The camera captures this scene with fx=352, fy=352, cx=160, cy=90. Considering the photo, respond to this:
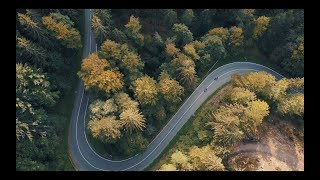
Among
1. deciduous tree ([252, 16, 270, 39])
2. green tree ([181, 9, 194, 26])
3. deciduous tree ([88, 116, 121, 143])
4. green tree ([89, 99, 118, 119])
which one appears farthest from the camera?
deciduous tree ([252, 16, 270, 39])

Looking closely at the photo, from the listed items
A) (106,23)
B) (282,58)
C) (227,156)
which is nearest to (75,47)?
(106,23)

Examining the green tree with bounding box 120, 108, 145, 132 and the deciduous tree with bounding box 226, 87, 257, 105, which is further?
the deciduous tree with bounding box 226, 87, 257, 105

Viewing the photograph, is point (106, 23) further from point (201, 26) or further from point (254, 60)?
point (254, 60)

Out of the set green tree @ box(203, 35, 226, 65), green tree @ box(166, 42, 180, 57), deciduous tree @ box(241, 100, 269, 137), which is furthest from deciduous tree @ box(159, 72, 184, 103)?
deciduous tree @ box(241, 100, 269, 137)

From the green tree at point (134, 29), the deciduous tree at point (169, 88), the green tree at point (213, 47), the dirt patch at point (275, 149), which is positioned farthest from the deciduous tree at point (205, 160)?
the green tree at point (134, 29)

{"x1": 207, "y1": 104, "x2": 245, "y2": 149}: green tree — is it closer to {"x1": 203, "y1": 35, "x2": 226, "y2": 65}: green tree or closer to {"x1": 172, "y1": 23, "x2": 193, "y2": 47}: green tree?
{"x1": 203, "y1": 35, "x2": 226, "y2": 65}: green tree
